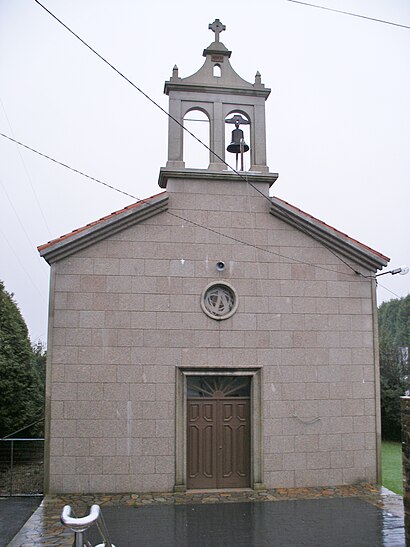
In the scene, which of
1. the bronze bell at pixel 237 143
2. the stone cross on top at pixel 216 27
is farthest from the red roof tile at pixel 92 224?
the stone cross on top at pixel 216 27

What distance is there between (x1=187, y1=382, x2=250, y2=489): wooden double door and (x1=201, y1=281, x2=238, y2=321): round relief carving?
169cm

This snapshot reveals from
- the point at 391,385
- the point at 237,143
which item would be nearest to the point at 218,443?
the point at 237,143

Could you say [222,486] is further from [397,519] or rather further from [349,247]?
[349,247]

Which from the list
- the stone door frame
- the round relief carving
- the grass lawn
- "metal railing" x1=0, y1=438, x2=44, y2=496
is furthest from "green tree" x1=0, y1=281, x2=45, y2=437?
the grass lawn

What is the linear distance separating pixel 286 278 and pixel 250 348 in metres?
1.73

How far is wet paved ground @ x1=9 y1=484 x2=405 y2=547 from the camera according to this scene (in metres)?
8.75

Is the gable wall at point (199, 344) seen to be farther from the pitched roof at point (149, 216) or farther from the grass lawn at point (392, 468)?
the grass lawn at point (392, 468)

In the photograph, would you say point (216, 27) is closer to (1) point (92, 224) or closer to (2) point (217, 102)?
(2) point (217, 102)

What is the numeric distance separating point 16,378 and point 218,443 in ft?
21.1

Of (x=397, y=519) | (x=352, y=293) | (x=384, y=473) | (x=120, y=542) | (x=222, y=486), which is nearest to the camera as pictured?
(x=120, y=542)

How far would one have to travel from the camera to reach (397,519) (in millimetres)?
9742

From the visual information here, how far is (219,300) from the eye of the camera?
12578mm

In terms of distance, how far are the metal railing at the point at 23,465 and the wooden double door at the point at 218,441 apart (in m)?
3.57

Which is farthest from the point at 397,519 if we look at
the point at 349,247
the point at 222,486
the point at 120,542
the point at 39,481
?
the point at 39,481
